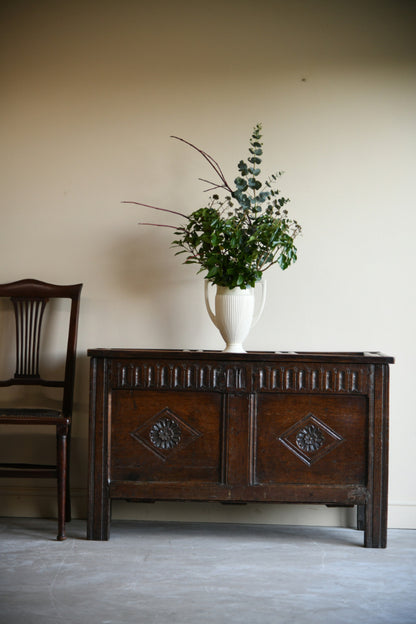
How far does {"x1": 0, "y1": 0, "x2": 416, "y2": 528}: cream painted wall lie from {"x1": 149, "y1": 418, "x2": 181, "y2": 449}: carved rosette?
61 centimetres

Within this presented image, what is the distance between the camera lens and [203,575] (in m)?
2.51

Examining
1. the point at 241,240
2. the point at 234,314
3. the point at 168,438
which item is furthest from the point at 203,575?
the point at 241,240

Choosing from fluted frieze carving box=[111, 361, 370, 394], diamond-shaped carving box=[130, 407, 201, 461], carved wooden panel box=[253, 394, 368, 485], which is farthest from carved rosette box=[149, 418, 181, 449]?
carved wooden panel box=[253, 394, 368, 485]

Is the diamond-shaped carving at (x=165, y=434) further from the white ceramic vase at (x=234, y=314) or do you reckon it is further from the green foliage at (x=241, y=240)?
the green foliage at (x=241, y=240)

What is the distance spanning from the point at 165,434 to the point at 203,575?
65 centimetres

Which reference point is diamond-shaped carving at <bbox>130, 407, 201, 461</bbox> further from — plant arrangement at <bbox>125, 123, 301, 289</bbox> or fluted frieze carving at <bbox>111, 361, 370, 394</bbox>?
plant arrangement at <bbox>125, 123, 301, 289</bbox>

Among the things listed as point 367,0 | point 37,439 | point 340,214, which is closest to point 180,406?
point 37,439

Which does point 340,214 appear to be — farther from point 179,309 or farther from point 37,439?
point 37,439

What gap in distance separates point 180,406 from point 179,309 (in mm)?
680

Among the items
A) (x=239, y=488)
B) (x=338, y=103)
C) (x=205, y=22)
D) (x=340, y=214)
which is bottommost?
(x=239, y=488)

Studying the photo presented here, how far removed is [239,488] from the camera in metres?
2.90

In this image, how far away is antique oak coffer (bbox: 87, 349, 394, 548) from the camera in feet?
9.51

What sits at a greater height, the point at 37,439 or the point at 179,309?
the point at 179,309

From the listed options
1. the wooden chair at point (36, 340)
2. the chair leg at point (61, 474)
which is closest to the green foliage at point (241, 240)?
the wooden chair at point (36, 340)
